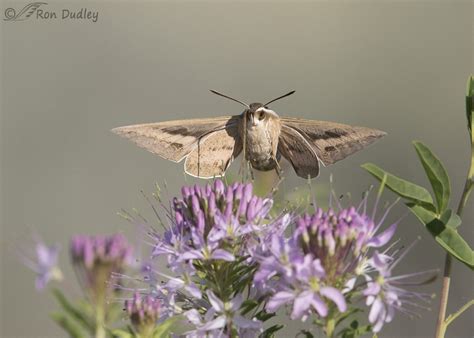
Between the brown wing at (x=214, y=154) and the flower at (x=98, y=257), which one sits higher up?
the brown wing at (x=214, y=154)

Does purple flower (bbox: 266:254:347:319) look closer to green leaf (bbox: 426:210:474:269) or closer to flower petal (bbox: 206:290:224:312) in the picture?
flower petal (bbox: 206:290:224:312)

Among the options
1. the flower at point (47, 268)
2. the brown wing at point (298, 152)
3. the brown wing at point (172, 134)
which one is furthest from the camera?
the brown wing at point (298, 152)

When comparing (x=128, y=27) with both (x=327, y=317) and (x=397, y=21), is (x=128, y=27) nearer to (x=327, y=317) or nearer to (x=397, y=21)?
(x=397, y=21)

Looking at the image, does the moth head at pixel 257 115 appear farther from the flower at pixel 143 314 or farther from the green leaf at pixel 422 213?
the flower at pixel 143 314

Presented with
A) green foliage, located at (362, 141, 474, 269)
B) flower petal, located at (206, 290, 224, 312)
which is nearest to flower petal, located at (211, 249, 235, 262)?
flower petal, located at (206, 290, 224, 312)

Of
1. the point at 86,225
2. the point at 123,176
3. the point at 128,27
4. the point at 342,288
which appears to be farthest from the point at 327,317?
the point at 128,27

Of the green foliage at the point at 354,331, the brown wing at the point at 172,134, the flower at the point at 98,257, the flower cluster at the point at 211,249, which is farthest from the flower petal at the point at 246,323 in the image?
the brown wing at the point at 172,134
